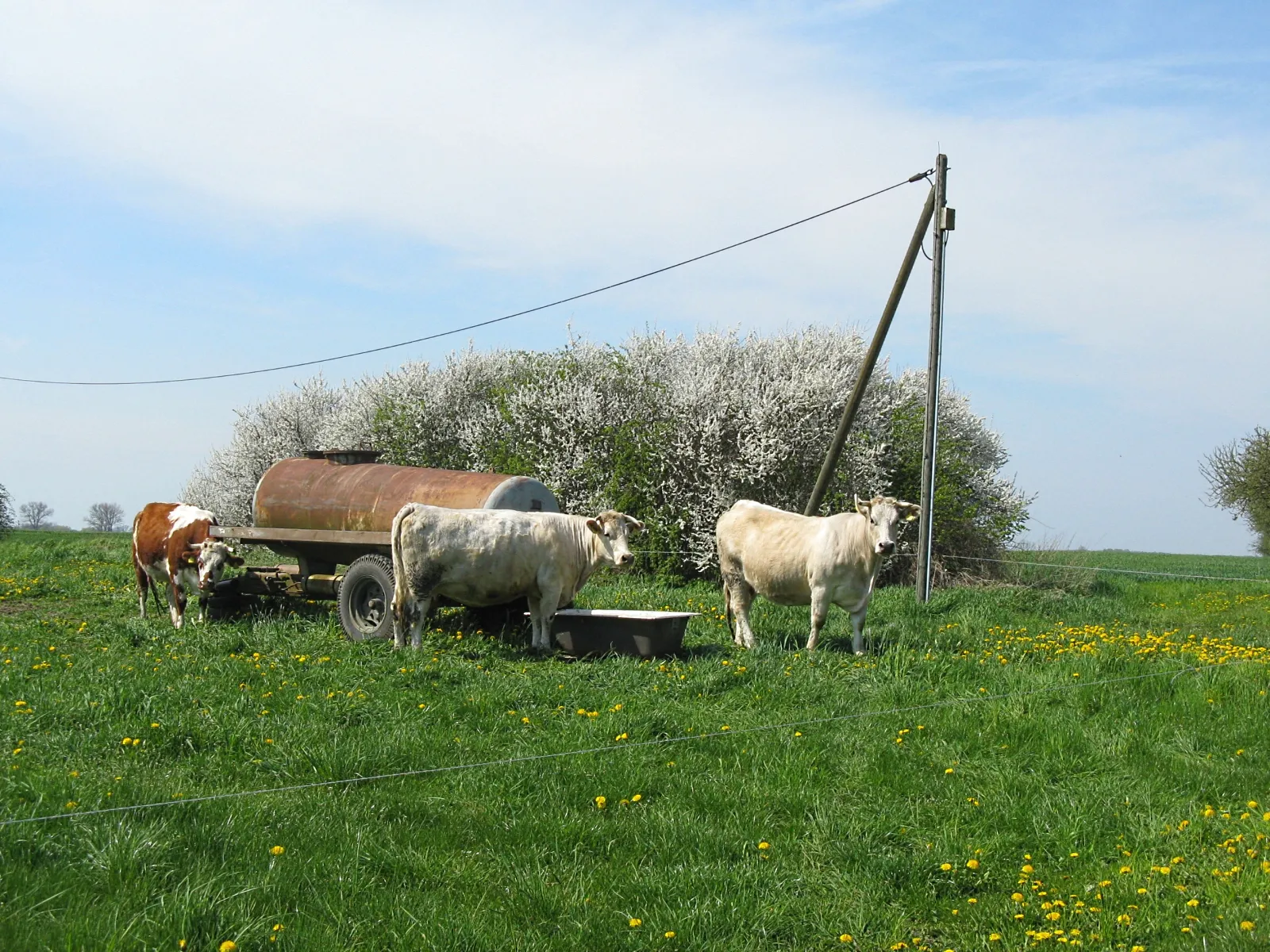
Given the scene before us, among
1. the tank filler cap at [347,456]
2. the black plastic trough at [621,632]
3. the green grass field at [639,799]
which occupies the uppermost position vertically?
the tank filler cap at [347,456]

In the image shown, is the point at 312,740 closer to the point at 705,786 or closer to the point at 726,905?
the point at 705,786

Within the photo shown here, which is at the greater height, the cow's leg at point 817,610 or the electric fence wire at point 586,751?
the cow's leg at point 817,610

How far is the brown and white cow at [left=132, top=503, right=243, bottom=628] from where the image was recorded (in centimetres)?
1334

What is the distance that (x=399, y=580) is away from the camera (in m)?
11.6

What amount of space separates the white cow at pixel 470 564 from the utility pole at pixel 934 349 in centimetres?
530

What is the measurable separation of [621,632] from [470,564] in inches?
74.6

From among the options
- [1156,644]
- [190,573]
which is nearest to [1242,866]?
[1156,644]

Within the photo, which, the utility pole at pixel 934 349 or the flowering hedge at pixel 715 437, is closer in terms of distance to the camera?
the utility pole at pixel 934 349

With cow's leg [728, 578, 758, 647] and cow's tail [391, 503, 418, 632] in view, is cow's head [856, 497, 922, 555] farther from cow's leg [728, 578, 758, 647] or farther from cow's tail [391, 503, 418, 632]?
cow's tail [391, 503, 418, 632]

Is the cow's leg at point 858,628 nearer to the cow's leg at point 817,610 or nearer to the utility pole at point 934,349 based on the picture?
the cow's leg at point 817,610

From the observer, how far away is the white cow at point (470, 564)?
11.5 metres

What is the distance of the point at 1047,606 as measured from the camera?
15.7m

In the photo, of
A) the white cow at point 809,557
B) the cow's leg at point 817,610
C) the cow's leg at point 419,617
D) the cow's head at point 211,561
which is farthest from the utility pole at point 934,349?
the cow's head at point 211,561

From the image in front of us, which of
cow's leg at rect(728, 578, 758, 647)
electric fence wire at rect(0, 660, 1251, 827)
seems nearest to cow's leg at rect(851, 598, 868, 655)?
cow's leg at rect(728, 578, 758, 647)
